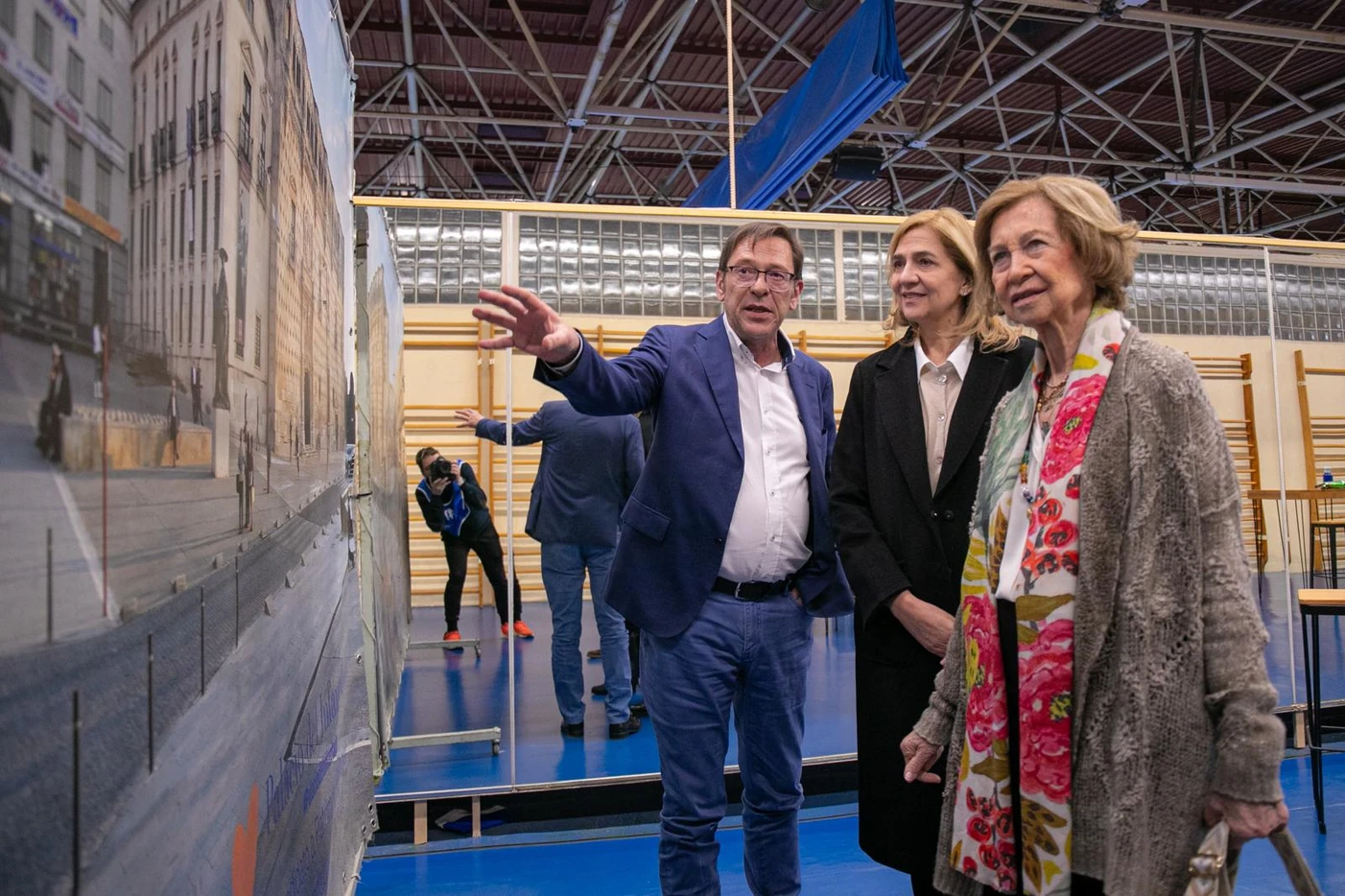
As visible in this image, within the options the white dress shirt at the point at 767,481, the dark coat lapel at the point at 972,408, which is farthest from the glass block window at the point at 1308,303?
the white dress shirt at the point at 767,481

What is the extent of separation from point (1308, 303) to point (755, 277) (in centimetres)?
346

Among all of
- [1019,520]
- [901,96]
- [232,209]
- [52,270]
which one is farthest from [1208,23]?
[52,270]

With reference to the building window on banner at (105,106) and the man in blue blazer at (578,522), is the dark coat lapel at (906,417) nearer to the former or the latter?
the building window on banner at (105,106)

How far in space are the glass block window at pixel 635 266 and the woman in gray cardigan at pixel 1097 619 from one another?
2.22 meters

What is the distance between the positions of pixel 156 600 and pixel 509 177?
11486 millimetres

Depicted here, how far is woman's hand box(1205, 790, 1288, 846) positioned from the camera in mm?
1029

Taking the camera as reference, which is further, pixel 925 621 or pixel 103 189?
pixel 925 621

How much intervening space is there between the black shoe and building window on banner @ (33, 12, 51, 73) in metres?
3.51

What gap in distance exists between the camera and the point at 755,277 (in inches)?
73.4

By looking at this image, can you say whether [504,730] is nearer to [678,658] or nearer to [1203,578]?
[678,658]

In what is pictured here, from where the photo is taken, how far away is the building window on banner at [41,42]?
46 cm

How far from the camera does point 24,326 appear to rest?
1.45 ft

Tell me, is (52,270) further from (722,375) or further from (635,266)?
(635,266)

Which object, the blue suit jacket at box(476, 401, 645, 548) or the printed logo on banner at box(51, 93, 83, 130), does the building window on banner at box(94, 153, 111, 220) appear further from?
the blue suit jacket at box(476, 401, 645, 548)
